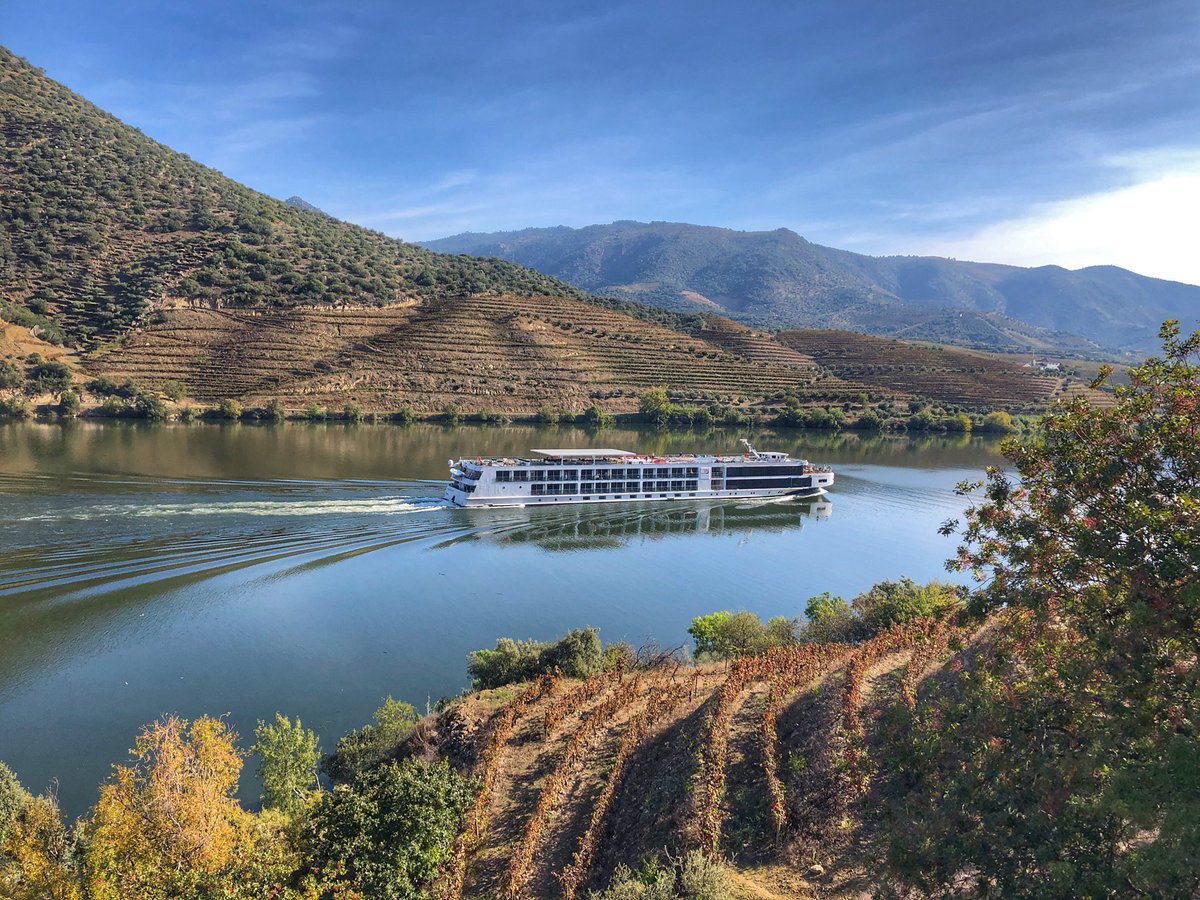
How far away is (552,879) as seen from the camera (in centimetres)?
1022

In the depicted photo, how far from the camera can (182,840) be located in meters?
10.6

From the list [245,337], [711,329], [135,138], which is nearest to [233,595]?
[245,337]

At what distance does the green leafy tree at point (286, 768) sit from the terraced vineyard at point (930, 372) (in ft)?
361

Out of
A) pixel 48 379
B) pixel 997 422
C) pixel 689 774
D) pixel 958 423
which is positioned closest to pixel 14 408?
pixel 48 379

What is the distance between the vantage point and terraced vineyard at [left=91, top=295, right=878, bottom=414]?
280ft

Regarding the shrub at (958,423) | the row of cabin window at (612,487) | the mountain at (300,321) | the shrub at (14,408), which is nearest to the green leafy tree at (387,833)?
the row of cabin window at (612,487)

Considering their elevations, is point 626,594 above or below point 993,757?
below

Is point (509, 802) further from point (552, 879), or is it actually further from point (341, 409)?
point (341, 409)

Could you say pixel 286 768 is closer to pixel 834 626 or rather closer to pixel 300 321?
pixel 834 626

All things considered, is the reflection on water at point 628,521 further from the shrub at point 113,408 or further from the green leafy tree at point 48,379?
the green leafy tree at point 48,379

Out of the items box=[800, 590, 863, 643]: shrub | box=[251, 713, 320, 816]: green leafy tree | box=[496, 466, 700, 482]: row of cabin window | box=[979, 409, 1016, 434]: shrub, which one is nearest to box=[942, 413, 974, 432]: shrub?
box=[979, 409, 1016, 434]: shrub

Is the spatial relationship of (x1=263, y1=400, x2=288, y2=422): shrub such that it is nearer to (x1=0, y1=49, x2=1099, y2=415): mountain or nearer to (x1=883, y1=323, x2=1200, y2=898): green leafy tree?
(x1=0, y1=49, x2=1099, y2=415): mountain

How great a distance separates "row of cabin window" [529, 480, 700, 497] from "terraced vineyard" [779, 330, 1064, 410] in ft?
236

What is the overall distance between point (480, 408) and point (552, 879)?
8318 centimetres
